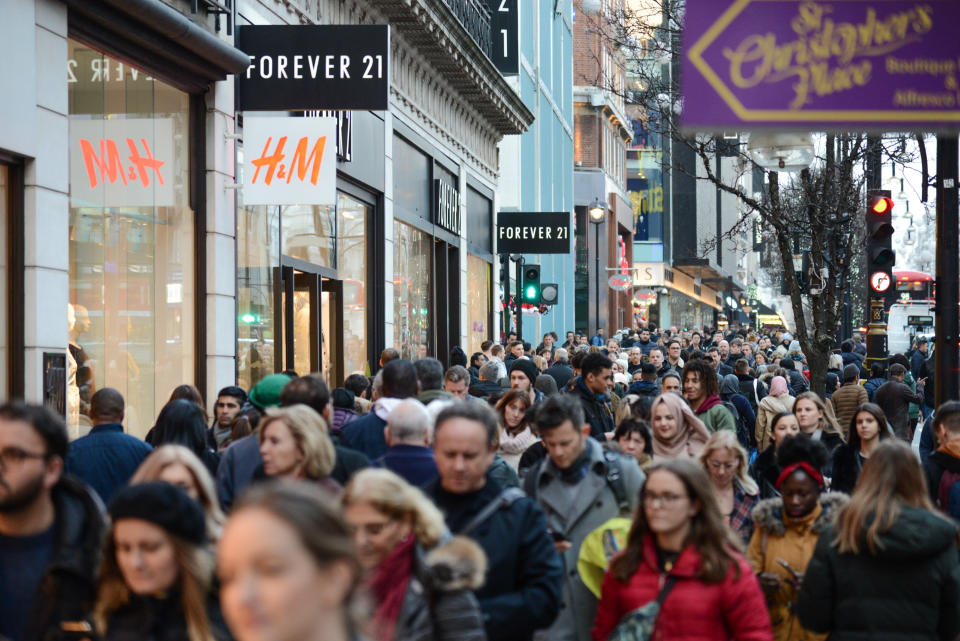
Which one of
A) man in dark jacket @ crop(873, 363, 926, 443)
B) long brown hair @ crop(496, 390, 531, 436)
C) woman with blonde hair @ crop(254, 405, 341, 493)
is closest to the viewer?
woman with blonde hair @ crop(254, 405, 341, 493)

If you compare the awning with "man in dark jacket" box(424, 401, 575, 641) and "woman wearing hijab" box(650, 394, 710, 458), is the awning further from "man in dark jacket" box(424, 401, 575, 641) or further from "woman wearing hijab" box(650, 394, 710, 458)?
"man in dark jacket" box(424, 401, 575, 641)

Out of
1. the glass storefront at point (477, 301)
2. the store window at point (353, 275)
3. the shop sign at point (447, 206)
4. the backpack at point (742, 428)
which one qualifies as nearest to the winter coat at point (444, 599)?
the backpack at point (742, 428)

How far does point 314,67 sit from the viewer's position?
49.3 feet

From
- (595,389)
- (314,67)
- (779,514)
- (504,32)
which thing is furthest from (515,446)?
(504,32)

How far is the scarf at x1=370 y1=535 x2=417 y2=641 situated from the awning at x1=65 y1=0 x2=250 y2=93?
8.33m

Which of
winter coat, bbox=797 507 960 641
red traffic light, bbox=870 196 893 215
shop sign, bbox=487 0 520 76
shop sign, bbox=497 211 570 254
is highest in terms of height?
shop sign, bbox=487 0 520 76

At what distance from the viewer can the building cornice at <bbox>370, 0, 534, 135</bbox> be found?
75.0ft

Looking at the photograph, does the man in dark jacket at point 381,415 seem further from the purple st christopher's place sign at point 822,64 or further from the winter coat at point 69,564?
the winter coat at point 69,564

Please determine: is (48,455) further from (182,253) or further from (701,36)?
(182,253)

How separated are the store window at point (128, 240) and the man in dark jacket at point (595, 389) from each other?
425 centimetres

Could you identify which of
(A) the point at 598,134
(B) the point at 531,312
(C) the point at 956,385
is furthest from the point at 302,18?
(A) the point at 598,134

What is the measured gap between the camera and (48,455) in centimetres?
489

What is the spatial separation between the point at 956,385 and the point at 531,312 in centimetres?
2871

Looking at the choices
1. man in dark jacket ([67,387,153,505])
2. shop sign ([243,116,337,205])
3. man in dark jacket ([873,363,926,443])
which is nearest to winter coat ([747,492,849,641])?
man in dark jacket ([67,387,153,505])
